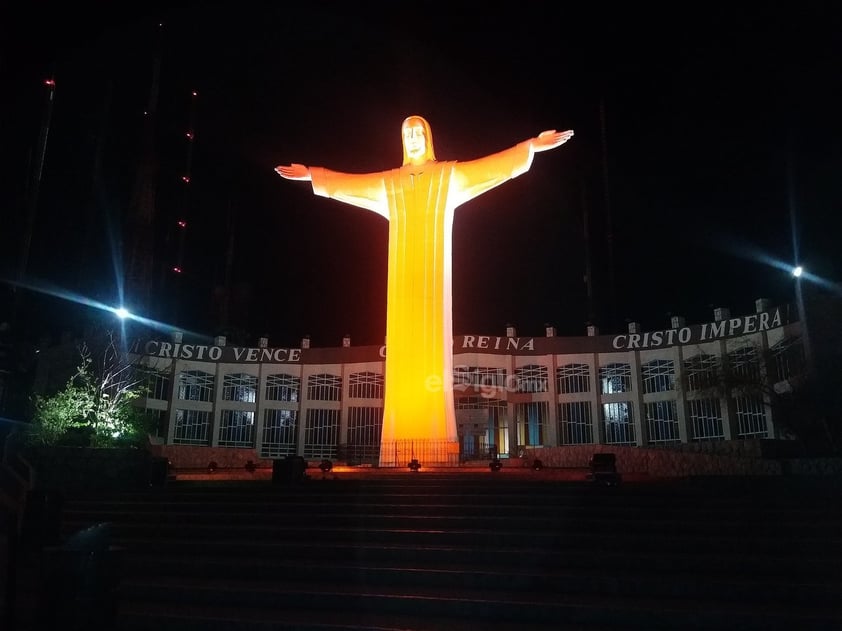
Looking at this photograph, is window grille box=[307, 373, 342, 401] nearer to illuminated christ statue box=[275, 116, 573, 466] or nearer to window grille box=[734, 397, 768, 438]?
illuminated christ statue box=[275, 116, 573, 466]

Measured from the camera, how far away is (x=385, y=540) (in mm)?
8594

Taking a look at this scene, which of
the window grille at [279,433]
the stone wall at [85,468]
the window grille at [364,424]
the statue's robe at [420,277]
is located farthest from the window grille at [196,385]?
the stone wall at [85,468]

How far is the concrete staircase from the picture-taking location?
20.1 feet

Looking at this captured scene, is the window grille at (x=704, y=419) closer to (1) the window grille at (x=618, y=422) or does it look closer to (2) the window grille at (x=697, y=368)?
(2) the window grille at (x=697, y=368)

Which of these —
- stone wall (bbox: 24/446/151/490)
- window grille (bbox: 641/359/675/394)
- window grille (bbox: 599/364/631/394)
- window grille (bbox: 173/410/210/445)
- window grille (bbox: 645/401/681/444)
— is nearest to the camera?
stone wall (bbox: 24/446/151/490)

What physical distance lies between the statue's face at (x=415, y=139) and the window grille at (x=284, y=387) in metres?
22.6

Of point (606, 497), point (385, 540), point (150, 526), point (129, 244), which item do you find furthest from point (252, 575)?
point (129, 244)

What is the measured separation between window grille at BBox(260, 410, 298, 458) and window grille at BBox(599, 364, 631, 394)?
20128 millimetres

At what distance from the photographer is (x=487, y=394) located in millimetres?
37125

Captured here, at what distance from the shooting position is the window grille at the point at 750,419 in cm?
3162

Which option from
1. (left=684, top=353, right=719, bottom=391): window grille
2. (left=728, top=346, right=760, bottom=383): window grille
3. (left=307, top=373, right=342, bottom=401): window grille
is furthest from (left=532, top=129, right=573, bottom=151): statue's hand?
(left=307, top=373, right=342, bottom=401): window grille

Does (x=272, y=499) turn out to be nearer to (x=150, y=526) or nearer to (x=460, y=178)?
(x=150, y=526)

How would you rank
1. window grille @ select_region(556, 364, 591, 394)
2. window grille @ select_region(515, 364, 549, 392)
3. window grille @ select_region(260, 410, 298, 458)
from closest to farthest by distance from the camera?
1. window grille @ select_region(556, 364, 591, 394)
2. window grille @ select_region(515, 364, 549, 392)
3. window grille @ select_region(260, 410, 298, 458)

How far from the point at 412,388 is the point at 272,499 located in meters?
9.40
